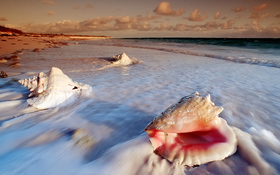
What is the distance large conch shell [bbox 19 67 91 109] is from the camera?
2.35 meters

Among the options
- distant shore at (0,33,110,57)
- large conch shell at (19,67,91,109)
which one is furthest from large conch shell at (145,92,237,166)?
distant shore at (0,33,110,57)

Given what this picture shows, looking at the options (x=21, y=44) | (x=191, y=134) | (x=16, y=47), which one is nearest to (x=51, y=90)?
(x=191, y=134)

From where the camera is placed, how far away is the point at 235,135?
58.3 inches

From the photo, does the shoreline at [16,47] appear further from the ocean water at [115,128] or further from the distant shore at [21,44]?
the ocean water at [115,128]

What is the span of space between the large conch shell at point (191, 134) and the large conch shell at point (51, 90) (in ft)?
5.79

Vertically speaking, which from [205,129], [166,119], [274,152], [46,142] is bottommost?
[46,142]

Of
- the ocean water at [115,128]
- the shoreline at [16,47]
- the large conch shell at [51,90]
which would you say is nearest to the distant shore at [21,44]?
the shoreline at [16,47]

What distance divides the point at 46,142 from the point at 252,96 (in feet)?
11.0

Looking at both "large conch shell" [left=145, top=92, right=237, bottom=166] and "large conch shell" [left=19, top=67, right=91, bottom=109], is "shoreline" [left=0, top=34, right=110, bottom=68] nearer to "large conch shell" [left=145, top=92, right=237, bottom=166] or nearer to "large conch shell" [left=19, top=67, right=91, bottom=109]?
"large conch shell" [left=19, top=67, right=91, bottom=109]

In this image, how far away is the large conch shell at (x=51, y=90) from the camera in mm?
2353

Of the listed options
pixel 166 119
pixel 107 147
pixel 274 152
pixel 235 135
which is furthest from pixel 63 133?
pixel 274 152

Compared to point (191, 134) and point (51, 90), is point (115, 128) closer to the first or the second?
point (191, 134)

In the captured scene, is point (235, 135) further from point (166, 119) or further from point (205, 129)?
point (166, 119)

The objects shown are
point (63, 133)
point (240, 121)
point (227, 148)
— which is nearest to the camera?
point (227, 148)
